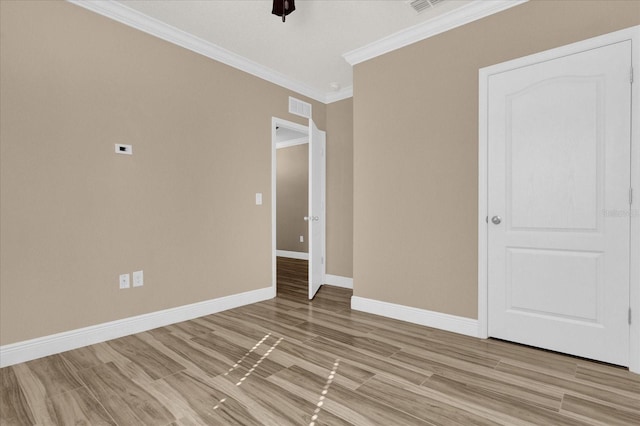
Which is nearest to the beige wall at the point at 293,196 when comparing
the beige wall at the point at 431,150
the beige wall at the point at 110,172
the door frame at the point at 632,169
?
the beige wall at the point at 110,172

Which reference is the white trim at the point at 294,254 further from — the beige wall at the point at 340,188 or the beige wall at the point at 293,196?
the beige wall at the point at 340,188

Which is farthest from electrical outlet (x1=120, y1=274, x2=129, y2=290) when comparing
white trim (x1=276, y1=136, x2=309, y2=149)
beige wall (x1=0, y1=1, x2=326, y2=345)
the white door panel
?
white trim (x1=276, y1=136, x2=309, y2=149)

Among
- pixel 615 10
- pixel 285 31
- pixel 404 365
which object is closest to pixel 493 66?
pixel 615 10

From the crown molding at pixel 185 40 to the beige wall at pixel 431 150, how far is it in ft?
3.41

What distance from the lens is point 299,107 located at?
14.5ft

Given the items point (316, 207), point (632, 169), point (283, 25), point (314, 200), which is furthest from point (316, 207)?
point (632, 169)

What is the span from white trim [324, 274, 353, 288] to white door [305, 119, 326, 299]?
79mm

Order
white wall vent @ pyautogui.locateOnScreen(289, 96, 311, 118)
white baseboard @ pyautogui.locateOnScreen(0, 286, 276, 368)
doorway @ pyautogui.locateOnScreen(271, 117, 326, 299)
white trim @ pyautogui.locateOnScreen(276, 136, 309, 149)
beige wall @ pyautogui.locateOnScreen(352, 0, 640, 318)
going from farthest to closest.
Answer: white trim @ pyautogui.locateOnScreen(276, 136, 309, 149), white wall vent @ pyautogui.locateOnScreen(289, 96, 311, 118), doorway @ pyautogui.locateOnScreen(271, 117, 326, 299), beige wall @ pyautogui.locateOnScreen(352, 0, 640, 318), white baseboard @ pyautogui.locateOnScreen(0, 286, 276, 368)

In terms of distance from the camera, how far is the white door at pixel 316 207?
393cm

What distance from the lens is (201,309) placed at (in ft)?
10.9

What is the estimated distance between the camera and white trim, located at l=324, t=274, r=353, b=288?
4.57 m

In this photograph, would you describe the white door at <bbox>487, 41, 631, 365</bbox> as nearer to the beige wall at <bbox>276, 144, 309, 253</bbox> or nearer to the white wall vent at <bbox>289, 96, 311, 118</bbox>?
the white wall vent at <bbox>289, 96, 311, 118</bbox>

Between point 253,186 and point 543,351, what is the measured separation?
3144 millimetres

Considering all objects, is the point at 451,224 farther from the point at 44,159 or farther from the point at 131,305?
the point at 44,159
